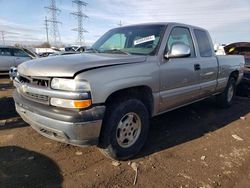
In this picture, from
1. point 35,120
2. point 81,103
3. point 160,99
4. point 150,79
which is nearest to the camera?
point 81,103

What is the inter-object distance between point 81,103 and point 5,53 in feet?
40.5

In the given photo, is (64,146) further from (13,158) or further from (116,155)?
(116,155)

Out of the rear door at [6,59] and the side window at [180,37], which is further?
the rear door at [6,59]

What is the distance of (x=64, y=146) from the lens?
388 centimetres

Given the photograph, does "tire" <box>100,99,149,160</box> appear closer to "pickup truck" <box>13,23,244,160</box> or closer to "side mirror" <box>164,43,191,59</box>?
"pickup truck" <box>13,23,244,160</box>

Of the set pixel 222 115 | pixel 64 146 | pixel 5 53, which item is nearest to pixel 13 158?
pixel 64 146

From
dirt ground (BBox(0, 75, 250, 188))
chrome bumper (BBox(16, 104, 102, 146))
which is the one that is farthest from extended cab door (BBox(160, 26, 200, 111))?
chrome bumper (BBox(16, 104, 102, 146))

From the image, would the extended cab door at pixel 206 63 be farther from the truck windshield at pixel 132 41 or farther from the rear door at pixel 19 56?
the rear door at pixel 19 56

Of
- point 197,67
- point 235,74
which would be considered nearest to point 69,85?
point 197,67

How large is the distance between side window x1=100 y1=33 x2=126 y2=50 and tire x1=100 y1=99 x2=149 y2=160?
4.24 feet

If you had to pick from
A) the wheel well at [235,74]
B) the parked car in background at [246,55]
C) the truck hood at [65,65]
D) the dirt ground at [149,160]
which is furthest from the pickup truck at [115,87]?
the parked car in background at [246,55]

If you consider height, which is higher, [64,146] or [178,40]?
[178,40]

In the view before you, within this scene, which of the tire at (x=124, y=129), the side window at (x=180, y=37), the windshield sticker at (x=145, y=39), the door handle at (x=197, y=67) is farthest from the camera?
the door handle at (x=197, y=67)

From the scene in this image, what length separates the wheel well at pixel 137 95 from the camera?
10.6 ft
